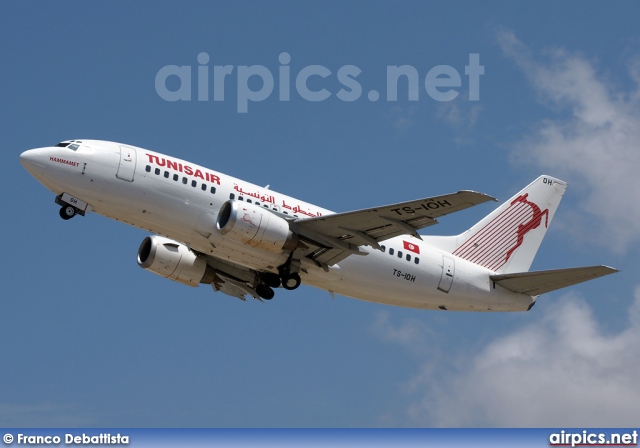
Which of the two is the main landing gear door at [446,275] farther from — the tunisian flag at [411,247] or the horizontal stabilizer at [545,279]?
the horizontal stabilizer at [545,279]

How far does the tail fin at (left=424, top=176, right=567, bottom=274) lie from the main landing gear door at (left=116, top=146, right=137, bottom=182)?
47.3 feet

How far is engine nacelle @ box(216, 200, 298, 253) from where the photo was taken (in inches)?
1722

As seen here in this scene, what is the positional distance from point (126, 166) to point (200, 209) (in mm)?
3214

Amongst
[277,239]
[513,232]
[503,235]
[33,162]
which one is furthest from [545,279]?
[33,162]

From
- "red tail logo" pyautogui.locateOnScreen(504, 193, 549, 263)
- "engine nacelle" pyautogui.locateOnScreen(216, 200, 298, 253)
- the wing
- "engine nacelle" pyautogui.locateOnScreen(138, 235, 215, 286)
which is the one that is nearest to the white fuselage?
"engine nacelle" pyautogui.locateOnScreen(216, 200, 298, 253)

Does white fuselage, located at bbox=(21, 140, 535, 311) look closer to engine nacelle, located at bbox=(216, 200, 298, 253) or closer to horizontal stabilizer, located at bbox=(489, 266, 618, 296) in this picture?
engine nacelle, located at bbox=(216, 200, 298, 253)

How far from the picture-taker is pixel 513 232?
5388cm

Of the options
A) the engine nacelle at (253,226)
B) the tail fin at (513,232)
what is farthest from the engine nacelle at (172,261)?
the tail fin at (513,232)

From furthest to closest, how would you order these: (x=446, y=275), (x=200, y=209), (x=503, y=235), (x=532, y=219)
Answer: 1. (x=532, y=219)
2. (x=503, y=235)
3. (x=446, y=275)
4. (x=200, y=209)

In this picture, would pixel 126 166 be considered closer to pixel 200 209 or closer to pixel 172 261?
pixel 200 209

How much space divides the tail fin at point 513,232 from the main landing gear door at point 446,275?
1.95m

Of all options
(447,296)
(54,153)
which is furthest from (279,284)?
(54,153)

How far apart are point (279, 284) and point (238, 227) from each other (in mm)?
4821

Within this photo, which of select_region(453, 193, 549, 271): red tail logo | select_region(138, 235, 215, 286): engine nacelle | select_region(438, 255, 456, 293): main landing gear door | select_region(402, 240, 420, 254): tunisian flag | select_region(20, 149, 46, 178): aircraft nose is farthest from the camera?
select_region(453, 193, 549, 271): red tail logo
